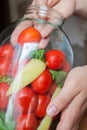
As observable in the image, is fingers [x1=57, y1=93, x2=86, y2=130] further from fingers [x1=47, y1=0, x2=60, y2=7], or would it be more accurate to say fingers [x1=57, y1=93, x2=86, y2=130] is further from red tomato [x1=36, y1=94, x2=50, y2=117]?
fingers [x1=47, y1=0, x2=60, y2=7]

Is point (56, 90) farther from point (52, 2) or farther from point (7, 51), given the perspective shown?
point (52, 2)

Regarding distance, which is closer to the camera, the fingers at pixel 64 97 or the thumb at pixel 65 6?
the fingers at pixel 64 97

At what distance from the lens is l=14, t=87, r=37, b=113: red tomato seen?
41 centimetres

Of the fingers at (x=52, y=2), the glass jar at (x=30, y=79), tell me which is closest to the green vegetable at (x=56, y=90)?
the glass jar at (x=30, y=79)

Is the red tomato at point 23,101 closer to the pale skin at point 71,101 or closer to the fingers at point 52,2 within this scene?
the pale skin at point 71,101

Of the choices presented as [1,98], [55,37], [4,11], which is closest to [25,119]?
[1,98]

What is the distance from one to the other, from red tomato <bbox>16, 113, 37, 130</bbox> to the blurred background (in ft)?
1.03

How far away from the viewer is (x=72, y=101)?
47cm

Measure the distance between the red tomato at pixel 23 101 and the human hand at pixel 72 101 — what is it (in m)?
0.03

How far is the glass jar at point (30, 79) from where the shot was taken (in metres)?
0.42

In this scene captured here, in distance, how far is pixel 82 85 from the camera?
49 centimetres

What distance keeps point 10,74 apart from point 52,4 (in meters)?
0.25

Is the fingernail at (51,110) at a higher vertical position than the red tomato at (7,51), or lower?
lower

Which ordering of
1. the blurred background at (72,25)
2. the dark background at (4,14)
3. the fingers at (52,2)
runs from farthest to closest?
the dark background at (4,14) → the blurred background at (72,25) → the fingers at (52,2)
